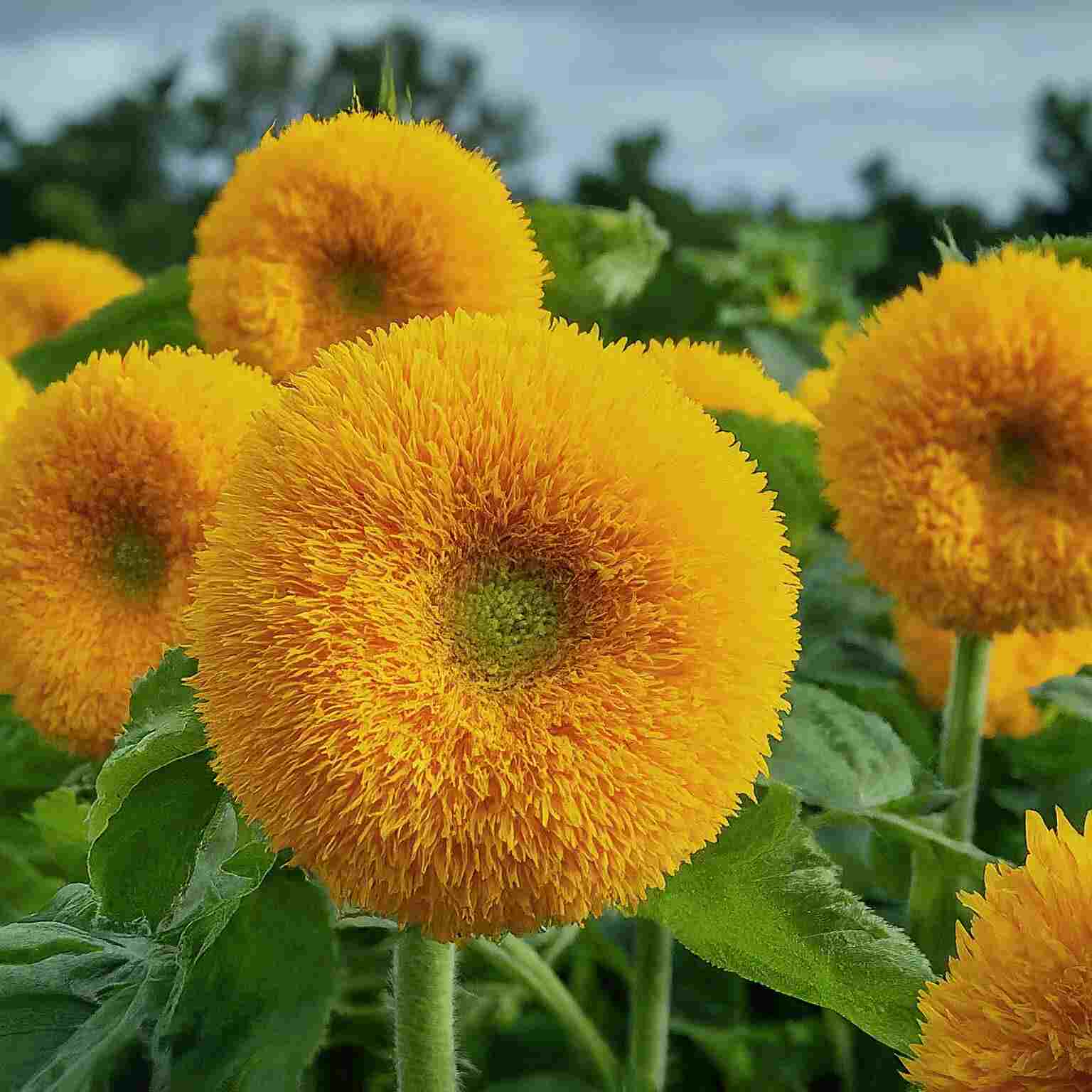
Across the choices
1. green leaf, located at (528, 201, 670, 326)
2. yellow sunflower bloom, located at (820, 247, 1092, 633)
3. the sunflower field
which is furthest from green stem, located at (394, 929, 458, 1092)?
green leaf, located at (528, 201, 670, 326)

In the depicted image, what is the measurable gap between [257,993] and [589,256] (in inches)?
23.0

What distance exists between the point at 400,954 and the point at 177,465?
0.80 feet

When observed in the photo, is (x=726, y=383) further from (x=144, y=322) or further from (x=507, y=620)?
(x=144, y=322)

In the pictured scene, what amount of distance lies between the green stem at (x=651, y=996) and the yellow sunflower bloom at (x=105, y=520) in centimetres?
35

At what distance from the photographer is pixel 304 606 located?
1.38ft

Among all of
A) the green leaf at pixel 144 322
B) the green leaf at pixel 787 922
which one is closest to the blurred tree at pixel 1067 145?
the green leaf at pixel 144 322

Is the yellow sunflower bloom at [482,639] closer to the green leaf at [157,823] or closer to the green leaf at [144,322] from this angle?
the green leaf at [157,823]

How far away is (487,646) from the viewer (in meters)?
0.46

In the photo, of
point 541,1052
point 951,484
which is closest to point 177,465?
point 951,484

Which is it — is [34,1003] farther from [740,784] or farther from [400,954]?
[740,784]

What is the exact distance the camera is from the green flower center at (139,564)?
0.66 metres

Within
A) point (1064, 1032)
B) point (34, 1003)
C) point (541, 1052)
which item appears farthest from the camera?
point (541, 1052)

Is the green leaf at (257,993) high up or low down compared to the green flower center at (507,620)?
down

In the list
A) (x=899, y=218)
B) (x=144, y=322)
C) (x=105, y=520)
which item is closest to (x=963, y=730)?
(x=105, y=520)
